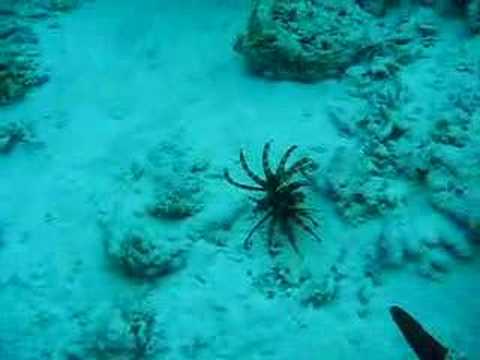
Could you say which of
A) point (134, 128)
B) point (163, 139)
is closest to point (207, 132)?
point (163, 139)

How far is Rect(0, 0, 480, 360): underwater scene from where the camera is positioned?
4133mm

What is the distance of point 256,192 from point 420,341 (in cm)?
180

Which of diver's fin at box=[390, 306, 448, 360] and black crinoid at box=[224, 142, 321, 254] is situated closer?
diver's fin at box=[390, 306, 448, 360]

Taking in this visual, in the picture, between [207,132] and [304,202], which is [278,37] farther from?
[304,202]

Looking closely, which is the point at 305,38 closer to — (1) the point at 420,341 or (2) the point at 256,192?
(2) the point at 256,192

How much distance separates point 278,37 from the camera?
5359 millimetres

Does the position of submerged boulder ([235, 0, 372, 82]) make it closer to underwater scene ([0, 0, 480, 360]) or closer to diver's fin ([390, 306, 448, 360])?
underwater scene ([0, 0, 480, 360])

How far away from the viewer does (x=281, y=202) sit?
4.33 metres

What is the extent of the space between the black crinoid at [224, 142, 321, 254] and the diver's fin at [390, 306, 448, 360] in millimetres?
1071

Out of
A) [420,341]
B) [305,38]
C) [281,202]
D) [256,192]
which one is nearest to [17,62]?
[305,38]

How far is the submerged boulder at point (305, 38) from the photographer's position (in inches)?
211

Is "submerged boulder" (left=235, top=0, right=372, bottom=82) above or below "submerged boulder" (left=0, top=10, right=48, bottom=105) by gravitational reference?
above

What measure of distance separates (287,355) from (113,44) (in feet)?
13.4

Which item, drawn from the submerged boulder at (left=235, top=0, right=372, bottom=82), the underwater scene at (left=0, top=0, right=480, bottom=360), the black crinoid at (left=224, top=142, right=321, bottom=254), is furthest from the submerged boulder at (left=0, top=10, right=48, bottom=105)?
the black crinoid at (left=224, top=142, right=321, bottom=254)
